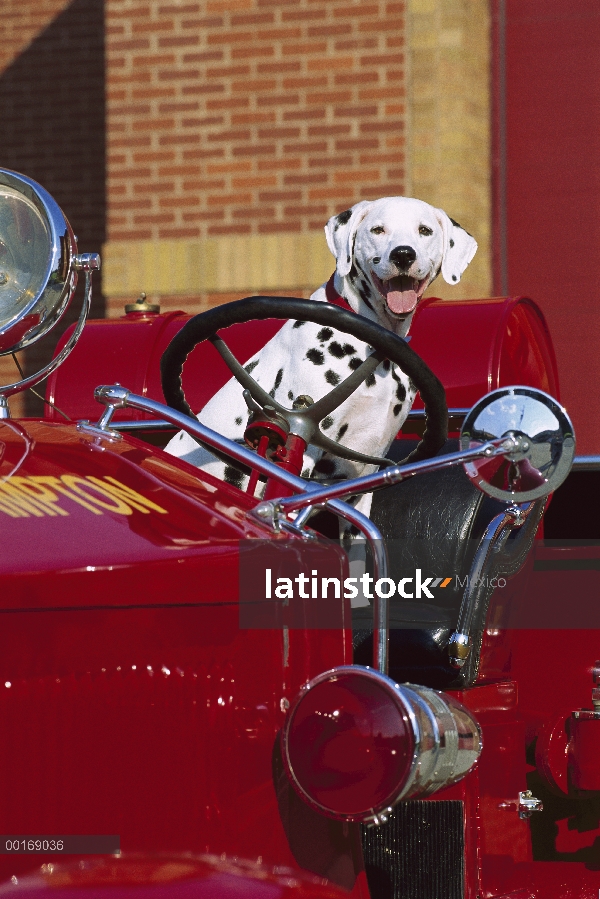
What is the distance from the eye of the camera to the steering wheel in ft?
6.89

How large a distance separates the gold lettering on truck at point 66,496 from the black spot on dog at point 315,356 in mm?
1774

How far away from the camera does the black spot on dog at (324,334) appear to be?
3424mm

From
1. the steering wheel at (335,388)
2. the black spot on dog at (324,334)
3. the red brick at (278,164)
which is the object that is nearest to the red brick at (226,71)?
the red brick at (278,164)

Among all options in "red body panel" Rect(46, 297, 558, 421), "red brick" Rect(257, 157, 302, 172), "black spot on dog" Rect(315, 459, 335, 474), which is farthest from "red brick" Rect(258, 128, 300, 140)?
"black spot on dog" Rect(315, 459, 335, 474)

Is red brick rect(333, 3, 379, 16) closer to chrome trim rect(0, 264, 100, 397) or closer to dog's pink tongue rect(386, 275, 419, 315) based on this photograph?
dog's pink tongue rect(386, 275, 419, 315)

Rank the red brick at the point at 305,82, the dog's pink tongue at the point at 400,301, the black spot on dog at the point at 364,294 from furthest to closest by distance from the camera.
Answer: the red brick at the point at 305,82, the black spot on dog at the point at 364,294, the dog's pink tongue at the point at 400,301

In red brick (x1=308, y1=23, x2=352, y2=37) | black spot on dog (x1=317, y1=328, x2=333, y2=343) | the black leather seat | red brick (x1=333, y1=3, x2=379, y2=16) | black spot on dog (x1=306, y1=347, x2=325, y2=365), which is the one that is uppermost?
red brick (x1=333, y1=3, x2=379, y2=16)

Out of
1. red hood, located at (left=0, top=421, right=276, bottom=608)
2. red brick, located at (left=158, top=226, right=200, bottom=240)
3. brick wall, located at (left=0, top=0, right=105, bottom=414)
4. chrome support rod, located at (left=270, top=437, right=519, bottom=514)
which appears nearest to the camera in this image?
red hood, located at (left=0, top=421, right=276, bottom=608)

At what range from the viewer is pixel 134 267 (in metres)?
7.39

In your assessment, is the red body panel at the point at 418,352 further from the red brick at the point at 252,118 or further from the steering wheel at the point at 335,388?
the red brick at the point at 252,118

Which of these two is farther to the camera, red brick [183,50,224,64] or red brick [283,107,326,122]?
red brick [183,50,224,64]

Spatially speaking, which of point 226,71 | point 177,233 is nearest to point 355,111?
point 226,71

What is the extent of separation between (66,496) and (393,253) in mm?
2301

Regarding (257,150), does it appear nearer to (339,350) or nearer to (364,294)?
(364,294)
